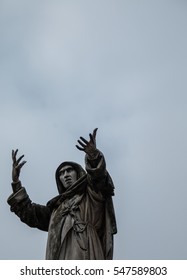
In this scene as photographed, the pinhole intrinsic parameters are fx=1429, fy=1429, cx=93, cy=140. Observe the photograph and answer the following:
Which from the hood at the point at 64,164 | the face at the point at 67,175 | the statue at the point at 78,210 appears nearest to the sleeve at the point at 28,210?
the statue at the point at 78,210

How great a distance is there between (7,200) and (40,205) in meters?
0.85

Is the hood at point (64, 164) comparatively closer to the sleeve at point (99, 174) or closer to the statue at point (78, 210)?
the statue at point (78, 210)

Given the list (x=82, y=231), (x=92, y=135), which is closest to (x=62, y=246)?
(x=82, y=231)

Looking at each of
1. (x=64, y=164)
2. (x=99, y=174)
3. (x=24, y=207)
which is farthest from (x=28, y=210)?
(x=99, y=174)

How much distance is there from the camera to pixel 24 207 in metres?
33.6

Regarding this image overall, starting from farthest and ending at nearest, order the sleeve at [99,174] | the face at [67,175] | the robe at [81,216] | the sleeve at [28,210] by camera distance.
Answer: the face at [67,175], the sleeve at [28,210], the sleeve at [99,174], the robe at [81,216]

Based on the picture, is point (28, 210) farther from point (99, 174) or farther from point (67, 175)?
point (99, 174)

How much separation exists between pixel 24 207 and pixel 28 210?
12cm

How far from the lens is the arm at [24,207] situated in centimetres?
3359

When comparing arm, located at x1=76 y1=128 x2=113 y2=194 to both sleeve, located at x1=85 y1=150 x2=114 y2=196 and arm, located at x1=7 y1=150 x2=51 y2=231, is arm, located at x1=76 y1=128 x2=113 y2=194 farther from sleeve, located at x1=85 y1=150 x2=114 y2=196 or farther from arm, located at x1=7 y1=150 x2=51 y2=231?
arm, located at x1=7 y1=150 x2=51 y2=231

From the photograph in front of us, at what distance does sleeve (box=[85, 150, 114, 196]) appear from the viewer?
32.5 m

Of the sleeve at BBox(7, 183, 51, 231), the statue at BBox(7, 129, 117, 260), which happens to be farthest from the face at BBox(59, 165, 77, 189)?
the sleeve at BBox(7, 183, 51, 231)

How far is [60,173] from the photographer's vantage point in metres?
34.1
